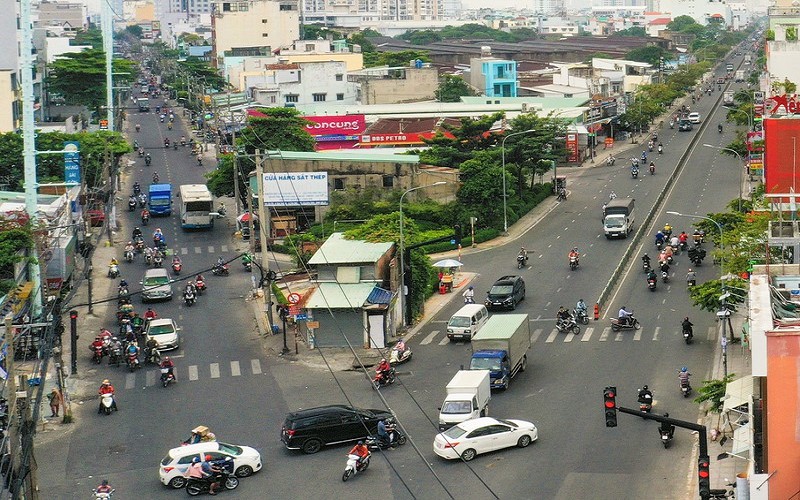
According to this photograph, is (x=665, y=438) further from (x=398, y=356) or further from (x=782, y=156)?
(x=782, y=156)

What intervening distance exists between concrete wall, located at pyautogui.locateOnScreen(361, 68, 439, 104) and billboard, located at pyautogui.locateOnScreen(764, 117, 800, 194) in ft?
311

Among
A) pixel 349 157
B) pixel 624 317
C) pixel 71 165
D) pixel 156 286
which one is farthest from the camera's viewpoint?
pixel 71 165

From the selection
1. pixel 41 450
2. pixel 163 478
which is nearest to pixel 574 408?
pixel 163 478

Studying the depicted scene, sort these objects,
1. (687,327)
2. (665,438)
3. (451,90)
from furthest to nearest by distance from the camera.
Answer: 1. (451,90)
2. (687,327)
3. (665,438)

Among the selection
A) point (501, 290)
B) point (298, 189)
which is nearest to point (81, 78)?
point (298, 189)

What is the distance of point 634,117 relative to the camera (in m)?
144

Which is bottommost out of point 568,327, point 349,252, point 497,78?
point 568,327

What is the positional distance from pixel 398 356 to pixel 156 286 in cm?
1832

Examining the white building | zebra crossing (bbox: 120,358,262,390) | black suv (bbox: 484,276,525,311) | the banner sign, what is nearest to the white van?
black suv (bbox: 484,276,525,311)

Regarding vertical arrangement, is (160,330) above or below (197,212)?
below

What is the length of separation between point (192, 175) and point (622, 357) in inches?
2568

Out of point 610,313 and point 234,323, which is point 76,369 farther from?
point 610,313

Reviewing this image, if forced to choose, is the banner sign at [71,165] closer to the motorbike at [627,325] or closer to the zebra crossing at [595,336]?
the zebra crossing at [595,336]

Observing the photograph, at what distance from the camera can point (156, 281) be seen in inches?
2977
